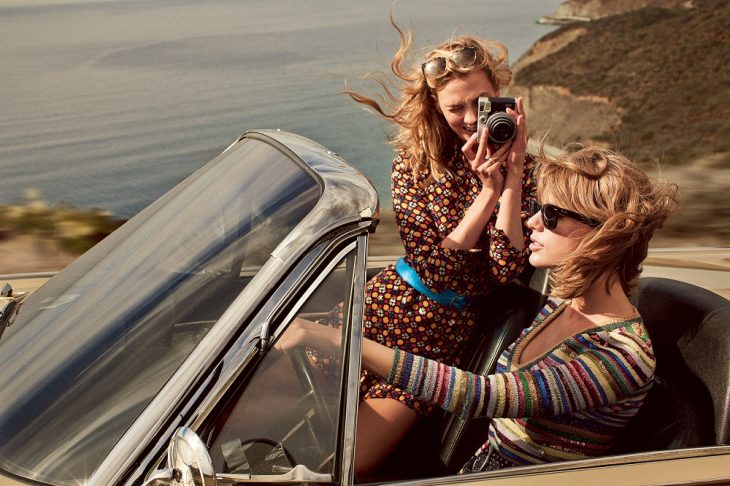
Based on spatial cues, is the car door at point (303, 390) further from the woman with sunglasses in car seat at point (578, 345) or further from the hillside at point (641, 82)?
the hillside at point (641, 82)

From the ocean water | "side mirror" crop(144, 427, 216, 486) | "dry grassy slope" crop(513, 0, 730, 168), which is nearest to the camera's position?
"side mirror" crop(144, 427, 216, 486)

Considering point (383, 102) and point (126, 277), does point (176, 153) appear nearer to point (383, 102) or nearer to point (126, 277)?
point (383, 102)

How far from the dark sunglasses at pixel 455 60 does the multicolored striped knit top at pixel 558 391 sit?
951 mm

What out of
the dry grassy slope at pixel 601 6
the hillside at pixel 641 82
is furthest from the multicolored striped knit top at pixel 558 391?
the dry grassy slope at pixel 601 6

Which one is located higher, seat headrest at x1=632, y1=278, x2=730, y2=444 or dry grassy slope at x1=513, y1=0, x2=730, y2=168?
seat headrest at x1=632, y1=278, x2=730, y2=444

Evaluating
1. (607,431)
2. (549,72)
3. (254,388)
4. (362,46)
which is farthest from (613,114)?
(254,388)

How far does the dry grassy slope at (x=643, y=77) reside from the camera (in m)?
8.66

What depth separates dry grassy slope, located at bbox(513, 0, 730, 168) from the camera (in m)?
8.66

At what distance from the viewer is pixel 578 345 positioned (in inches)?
76.8

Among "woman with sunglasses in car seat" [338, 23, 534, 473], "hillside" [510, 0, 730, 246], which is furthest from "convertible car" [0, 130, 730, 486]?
"hillside" [510, 0, 730, 246]

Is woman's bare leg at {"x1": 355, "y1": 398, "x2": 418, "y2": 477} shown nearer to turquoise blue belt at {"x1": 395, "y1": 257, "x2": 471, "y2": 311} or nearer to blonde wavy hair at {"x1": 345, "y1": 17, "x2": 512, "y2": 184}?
turquoise blue belt at {"x1": 395, "y1": 257, "x2": 471, "y2": 311}

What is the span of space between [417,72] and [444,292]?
67 centimetres

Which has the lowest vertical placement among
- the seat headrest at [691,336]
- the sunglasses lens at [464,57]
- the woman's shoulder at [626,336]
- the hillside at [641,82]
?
the hillside at [641,82]

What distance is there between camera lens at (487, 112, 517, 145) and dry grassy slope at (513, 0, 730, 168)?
19.5ft
